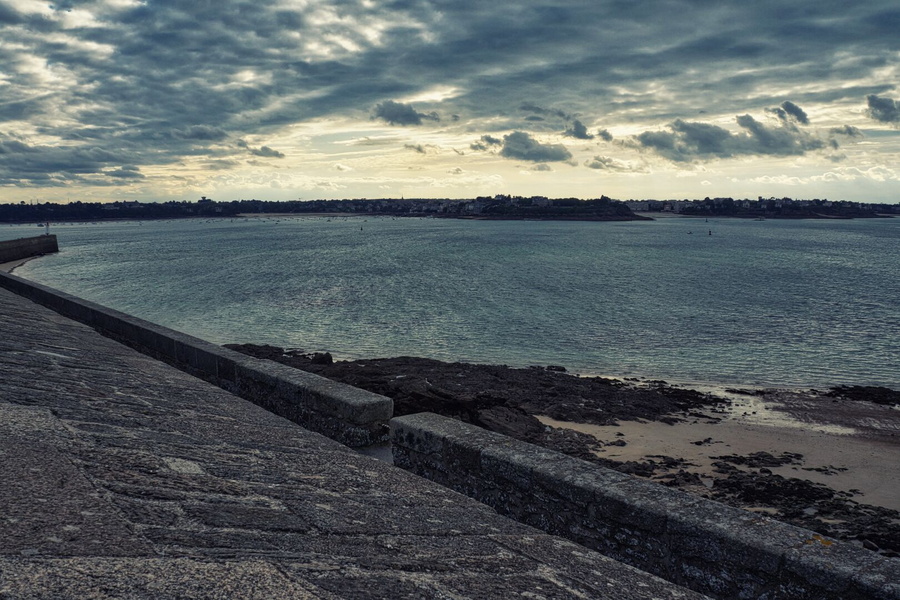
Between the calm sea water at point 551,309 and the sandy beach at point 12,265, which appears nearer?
the calm sea water at point 551,309

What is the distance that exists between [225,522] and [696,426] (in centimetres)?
1698

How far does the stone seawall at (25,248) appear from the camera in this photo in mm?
65438

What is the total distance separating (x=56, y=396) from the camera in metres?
4.30

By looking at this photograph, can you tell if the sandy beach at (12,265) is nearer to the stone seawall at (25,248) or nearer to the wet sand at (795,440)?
the stone seawall at (25,248)

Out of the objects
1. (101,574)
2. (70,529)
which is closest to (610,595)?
(101,574)

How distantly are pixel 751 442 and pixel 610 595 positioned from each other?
15.6 m

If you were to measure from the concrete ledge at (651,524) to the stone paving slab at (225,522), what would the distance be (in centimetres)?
51

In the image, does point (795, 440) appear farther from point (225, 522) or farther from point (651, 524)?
point (225, 522)

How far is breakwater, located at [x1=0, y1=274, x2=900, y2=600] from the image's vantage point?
313 centimetres

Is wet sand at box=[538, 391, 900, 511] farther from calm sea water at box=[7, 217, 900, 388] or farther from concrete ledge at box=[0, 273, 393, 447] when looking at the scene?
concrete ledge at box=[0, 273, 393, 447]

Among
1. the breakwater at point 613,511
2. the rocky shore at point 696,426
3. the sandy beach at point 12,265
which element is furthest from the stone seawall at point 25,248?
the breakwater at point 613,511

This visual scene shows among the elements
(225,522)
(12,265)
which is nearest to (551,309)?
(225,522)

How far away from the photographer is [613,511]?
12.6ft

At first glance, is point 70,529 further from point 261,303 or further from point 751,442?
point 261,303
